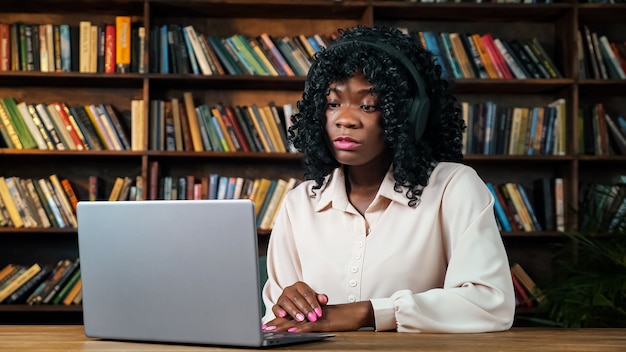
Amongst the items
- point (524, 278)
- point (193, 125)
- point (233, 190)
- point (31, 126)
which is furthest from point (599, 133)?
point (31, 126)

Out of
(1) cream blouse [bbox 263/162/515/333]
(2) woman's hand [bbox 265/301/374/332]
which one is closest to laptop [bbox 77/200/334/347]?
(2) woman's hand [bbox 265/301/374/332]

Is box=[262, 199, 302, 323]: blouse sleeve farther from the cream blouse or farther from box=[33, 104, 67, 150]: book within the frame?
box=[33, 104, 67, 150]: book

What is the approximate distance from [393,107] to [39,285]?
7.67 feet

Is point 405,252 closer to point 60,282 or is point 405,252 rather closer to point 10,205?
point 60,282

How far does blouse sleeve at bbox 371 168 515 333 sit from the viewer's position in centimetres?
151

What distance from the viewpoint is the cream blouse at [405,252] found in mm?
1548

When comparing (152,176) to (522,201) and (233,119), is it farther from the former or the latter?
(522,201)

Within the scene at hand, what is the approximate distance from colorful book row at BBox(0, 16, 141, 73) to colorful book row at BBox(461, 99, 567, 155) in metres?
1.45

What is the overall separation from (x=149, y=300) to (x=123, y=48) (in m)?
2.61

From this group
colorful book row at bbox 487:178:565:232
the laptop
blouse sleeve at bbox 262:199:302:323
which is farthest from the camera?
colorful book row at bbox 487:178:565:232

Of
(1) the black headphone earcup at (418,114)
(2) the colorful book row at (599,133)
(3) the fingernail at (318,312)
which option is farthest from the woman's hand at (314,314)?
(2) the colorful book row at (599,133)

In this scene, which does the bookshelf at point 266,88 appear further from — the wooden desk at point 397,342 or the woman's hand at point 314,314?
the wooden desk at point 397,342

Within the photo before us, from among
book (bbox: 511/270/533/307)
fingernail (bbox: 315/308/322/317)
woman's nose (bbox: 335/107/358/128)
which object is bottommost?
book (bbox: 511/270/533/307)

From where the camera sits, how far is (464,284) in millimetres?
1604
